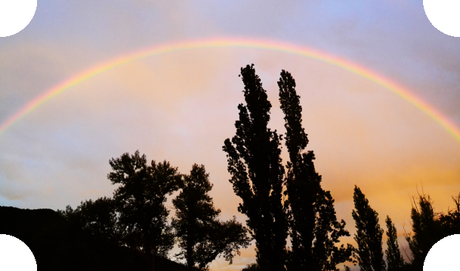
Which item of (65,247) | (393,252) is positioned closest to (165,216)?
(65,247)

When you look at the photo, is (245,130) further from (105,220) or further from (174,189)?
(105,220)

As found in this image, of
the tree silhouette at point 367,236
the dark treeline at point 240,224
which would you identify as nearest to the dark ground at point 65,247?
the dark treeline at point 240,224

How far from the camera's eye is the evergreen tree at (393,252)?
156 ft

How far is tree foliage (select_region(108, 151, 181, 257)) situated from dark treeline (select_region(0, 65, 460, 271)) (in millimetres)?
126

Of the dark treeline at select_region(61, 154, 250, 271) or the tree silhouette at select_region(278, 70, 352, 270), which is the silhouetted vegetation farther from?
the dark treeline at select_region(61, 154, 250, 271)

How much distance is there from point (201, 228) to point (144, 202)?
8.09 m

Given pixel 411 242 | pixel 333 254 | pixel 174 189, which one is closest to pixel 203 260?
pixel 174 189

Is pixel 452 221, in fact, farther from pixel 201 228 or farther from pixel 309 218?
pixel 201 228

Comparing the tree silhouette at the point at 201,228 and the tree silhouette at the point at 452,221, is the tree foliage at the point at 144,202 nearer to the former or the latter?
the tree silhouette at the point at 201,228

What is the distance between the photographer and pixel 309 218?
21.8m

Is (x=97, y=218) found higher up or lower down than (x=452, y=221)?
higher up

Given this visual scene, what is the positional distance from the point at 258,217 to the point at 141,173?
24940 mm

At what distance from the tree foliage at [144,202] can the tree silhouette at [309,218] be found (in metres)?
21.6

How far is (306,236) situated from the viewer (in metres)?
21.2
